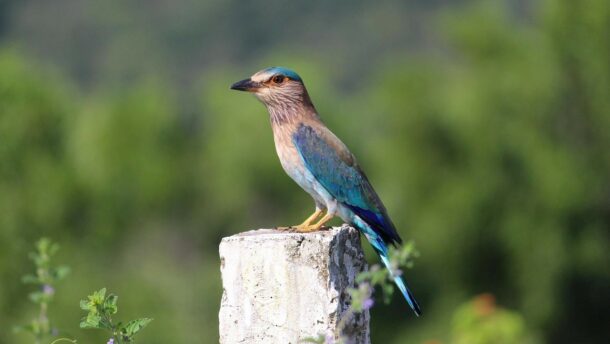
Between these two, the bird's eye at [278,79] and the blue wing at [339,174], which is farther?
the bird's eye at [278,79]

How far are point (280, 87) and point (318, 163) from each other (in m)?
0.57

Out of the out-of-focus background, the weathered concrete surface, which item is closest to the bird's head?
the weathered concrete surface

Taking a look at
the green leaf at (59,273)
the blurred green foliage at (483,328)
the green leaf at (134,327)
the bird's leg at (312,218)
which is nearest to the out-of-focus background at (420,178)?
the blurred green foliage at (483,328)

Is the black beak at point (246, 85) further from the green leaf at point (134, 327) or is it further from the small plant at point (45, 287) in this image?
the green leaf at point (134, 327)

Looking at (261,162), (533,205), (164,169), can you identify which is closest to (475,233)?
(533,205)

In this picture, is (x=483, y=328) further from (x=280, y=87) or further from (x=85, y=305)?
(x=85, y=305)

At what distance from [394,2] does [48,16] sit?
1043 inches

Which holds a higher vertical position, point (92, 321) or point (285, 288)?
point (92, 321)

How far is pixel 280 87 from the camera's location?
6566 millimetres

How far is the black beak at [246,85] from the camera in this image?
6387 millimetres

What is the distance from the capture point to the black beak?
6387mm

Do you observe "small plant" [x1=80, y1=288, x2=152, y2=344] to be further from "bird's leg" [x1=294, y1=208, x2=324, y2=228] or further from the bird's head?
the bird's head

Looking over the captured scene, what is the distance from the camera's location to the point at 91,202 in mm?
22547

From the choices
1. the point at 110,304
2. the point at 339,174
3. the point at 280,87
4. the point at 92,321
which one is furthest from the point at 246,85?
the point at 92,321
